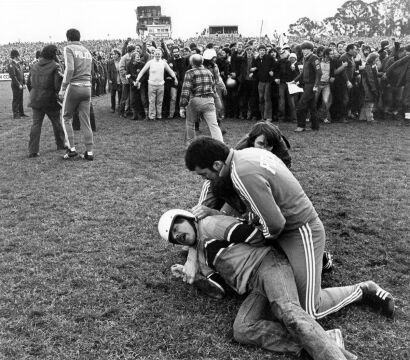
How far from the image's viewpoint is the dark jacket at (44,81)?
816 centimetres

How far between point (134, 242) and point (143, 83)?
8342 millimetres

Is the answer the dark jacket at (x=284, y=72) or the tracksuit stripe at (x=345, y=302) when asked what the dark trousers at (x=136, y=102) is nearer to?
the dark jacket at (x=284, y=72)

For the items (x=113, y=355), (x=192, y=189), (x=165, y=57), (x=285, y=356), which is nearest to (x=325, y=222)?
(x=192, y=189)

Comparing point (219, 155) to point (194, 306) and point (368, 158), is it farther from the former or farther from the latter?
point (368, 158)

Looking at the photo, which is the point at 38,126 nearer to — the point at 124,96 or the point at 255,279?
the point at 124,96

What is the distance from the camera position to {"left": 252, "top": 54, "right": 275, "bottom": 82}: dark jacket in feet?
37.6

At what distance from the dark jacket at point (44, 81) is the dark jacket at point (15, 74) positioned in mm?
5889

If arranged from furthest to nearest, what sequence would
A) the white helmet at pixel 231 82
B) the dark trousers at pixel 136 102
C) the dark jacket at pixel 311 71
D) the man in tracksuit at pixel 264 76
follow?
the dark trousers at pixel 136 102 → the white helmet at pixel 231 82 → the man in tracksuit at pixel 264 76 → the dark jacket at pixel 311 71

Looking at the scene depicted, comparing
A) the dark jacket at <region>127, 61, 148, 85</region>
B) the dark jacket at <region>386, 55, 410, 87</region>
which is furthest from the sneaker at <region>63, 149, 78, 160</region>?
the dark jacket at <region>386, 55, 410, 87</region>

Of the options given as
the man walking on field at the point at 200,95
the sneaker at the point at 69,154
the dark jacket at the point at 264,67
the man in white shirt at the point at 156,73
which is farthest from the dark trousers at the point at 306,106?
the sneaker at the point at 69,154

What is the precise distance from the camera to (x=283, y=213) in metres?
3.37

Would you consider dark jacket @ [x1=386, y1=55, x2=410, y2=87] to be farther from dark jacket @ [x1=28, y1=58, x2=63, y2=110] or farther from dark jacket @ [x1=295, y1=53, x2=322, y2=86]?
dark jacket @ [x1=28, y1=58, x2=63, y2=110]

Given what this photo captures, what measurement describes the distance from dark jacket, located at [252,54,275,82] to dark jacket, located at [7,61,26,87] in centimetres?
709

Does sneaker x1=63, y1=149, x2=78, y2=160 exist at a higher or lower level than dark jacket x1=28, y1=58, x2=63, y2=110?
lower
